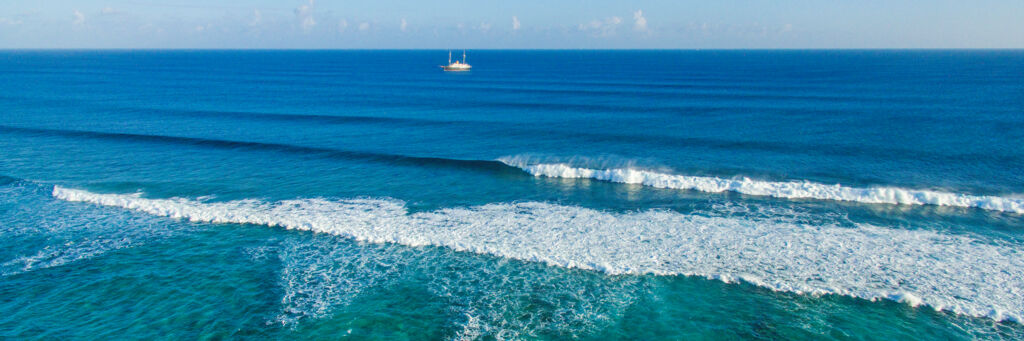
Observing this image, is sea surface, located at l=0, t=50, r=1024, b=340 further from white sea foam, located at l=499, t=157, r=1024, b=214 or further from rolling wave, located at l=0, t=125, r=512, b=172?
rolling wave, located at l=0, t=125, r=512, b=172

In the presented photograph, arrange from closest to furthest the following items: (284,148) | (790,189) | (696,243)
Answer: (696,243), (790,189), (284,148)

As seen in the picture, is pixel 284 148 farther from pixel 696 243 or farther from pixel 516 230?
pixel 696 243

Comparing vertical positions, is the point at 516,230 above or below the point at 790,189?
below

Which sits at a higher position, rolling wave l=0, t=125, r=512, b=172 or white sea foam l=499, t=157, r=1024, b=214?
white sea foam l=499, t=157, r=1024, b=214

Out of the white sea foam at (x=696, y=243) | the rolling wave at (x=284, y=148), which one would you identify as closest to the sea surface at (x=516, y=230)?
the white sea foam at (x=696, y=243)

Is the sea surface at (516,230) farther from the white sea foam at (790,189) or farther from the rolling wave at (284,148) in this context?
the rolling wave at (284,148)

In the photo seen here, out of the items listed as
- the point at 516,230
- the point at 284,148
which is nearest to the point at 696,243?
the point at 516,230

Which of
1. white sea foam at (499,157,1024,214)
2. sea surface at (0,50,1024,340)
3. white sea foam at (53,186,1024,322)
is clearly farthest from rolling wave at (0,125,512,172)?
white sea foam at (53,186,1024,322)
